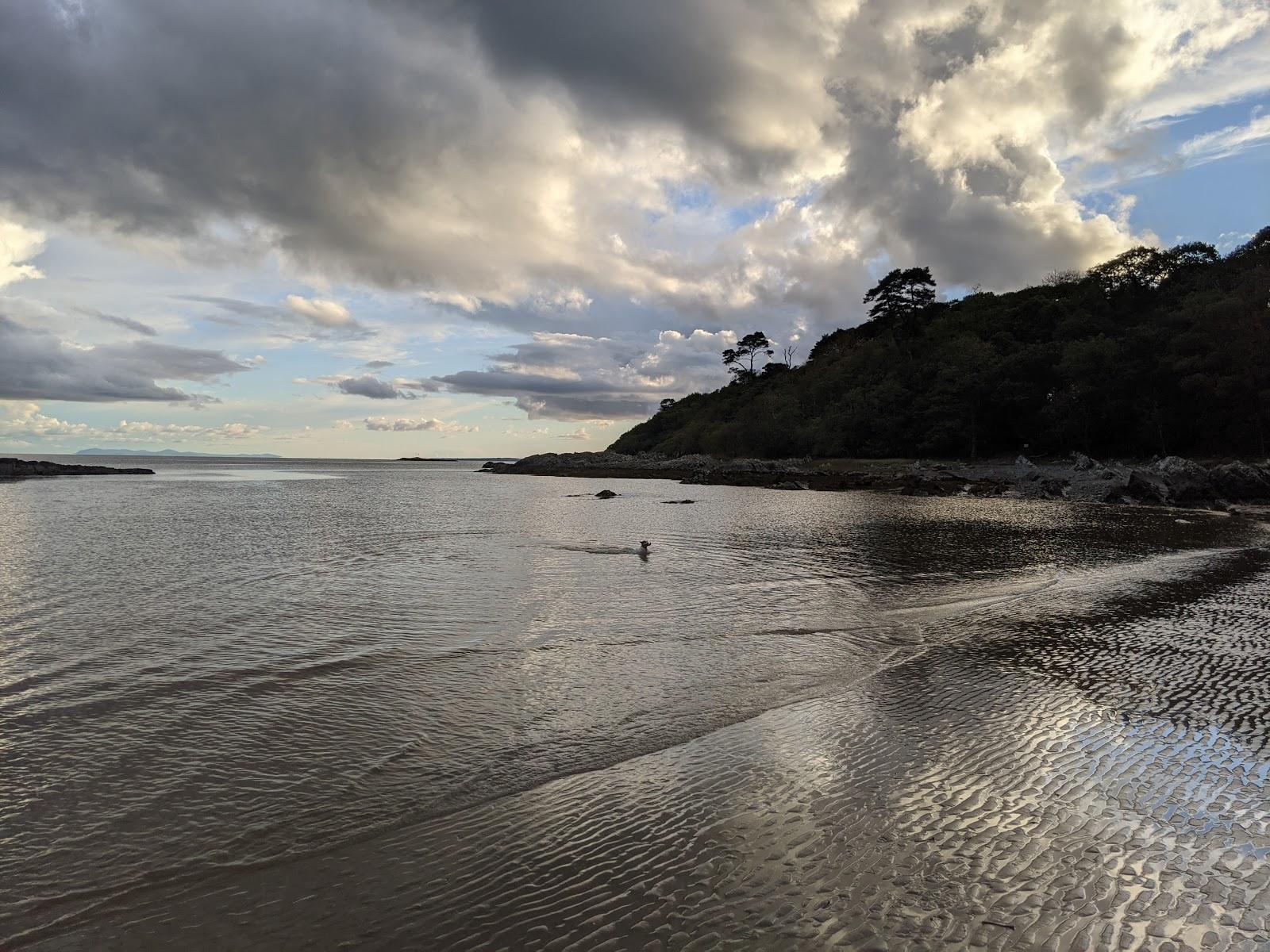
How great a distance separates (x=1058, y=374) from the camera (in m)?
67.0

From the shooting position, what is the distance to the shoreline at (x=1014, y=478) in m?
38.4

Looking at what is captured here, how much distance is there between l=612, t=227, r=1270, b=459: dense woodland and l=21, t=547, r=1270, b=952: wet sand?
58.3m

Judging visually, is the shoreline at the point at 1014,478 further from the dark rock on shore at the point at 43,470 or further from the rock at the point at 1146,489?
the dark rock on shore at the point at 43,470

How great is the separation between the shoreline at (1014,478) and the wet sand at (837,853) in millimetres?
40375

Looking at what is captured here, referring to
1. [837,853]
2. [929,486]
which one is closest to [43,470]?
[929,486]

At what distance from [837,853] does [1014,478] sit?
206 ft

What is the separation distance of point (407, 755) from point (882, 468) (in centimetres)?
7531

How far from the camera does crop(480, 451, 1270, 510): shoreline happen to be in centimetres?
3844

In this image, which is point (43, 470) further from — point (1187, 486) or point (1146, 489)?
point (1187, 486)

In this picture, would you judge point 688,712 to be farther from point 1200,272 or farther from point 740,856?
point 1200,272

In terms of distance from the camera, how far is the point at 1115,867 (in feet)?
13.8

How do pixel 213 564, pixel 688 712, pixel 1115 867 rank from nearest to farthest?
pixel 1115 867 → pixel 688 712 → pixel 213 564


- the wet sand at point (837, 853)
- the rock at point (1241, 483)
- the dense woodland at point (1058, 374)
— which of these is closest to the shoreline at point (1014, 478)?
the rock at point (1241, 483)

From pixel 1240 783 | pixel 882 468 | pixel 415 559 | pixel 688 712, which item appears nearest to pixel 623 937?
pixel 688 712
